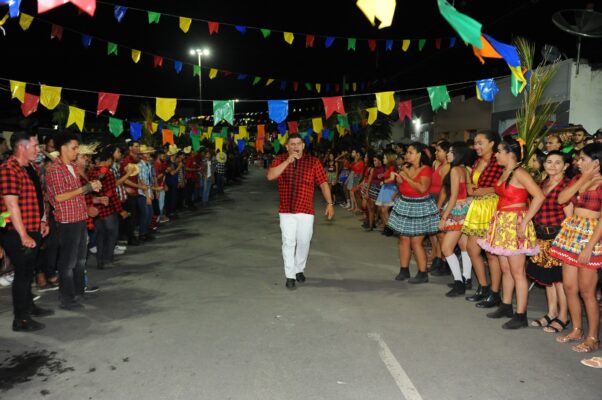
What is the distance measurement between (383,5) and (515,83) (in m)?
5.32

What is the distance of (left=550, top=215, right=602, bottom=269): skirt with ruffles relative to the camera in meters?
4.51

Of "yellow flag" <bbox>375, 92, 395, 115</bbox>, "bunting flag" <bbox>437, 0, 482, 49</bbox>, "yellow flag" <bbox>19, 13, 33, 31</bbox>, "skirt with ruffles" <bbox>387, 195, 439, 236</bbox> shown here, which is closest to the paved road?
"skirt with ruffles" <bbox>387, 195, 439, 236</bbox>

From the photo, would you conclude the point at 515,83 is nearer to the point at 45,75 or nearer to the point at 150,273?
the point at 150,273

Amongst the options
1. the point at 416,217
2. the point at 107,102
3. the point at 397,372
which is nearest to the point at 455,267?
the point at 416,217

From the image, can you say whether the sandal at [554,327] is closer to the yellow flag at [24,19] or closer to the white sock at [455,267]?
the white sock at [455,267]

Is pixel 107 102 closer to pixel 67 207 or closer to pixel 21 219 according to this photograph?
pixel 67 207

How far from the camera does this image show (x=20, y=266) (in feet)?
16.9

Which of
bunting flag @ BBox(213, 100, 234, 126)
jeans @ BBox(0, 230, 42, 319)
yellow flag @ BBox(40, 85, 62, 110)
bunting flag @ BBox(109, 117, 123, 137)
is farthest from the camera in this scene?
bunting flag @ BBox(109, 117, 123, 137)

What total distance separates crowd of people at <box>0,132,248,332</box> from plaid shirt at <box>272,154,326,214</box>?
2407mm

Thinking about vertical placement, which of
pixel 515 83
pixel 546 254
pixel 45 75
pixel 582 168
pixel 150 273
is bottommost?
pixel 150 273

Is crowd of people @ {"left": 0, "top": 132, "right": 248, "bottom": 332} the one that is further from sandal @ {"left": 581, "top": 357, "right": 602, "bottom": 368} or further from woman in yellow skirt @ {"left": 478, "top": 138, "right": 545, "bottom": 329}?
sandal @ {"left": 581, "top": 357, "right": 602, "bottom": 368}

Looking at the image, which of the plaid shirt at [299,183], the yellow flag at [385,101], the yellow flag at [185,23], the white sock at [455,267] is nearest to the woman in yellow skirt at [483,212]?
the white sock at [455,267]

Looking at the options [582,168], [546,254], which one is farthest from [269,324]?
[582,168]

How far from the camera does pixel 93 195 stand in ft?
27.5
